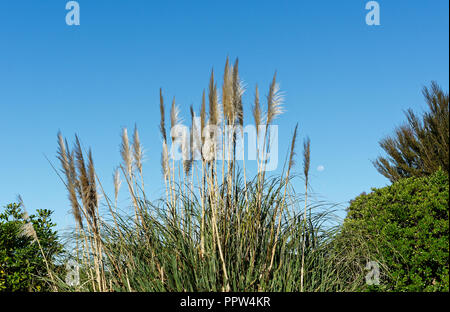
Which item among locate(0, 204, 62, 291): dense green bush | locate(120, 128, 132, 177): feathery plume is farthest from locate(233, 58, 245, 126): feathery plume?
locate(0, 204, 62, 291): dense green bush

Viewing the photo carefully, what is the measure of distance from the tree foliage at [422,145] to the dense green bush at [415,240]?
34.8 inches

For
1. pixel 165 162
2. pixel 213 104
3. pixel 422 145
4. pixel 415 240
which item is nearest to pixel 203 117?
pixel 213 104

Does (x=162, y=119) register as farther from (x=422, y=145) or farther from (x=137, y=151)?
(x=422, y=145)

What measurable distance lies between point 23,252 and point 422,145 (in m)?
7.78

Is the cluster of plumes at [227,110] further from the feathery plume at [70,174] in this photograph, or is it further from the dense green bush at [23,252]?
the dense green bush at [23,252]

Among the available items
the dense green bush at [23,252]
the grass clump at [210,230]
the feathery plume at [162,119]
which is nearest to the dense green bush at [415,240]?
the grass clump at [210,230]

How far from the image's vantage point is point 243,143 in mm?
4520

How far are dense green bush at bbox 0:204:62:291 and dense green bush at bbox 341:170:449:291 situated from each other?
4.38 metres

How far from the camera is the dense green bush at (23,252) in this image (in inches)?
228

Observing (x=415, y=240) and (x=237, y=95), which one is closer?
(x=237, y=95)

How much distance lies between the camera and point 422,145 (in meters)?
8.29

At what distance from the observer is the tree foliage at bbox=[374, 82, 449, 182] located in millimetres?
6117
